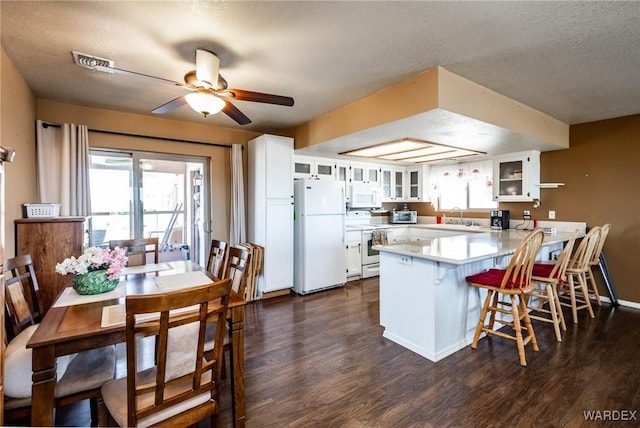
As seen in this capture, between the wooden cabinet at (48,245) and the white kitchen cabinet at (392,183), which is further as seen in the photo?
the white kitchen cabinet at (392,183)

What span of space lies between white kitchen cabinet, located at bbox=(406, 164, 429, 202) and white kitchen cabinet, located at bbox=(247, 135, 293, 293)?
2.92 meters

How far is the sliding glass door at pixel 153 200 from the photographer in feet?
12.1

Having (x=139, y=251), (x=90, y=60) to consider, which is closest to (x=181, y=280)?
(x=139, y=251)

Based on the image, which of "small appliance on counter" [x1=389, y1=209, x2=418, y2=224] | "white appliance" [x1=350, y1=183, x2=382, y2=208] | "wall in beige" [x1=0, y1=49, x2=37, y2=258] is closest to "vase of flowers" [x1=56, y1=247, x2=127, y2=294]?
"wall in beige" [x1=0, y1=49, x2=37, y2=258]

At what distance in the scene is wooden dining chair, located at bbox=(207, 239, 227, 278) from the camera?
8.15ft

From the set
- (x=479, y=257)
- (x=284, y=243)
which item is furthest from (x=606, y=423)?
(x=284, y=243)

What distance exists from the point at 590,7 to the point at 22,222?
4.36 metres

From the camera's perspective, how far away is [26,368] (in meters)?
1.41

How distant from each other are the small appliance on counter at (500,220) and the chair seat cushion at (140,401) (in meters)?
4.73

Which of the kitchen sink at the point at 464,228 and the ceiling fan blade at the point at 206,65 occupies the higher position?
the ceiling fan blade at the point at 206,65

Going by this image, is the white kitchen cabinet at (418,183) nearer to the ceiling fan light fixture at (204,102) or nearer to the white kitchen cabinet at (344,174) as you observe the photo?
the white kitchen cabinet at (344,174)

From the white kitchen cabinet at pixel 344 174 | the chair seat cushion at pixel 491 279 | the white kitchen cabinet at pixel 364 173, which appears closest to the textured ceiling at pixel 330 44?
the chair seat cushion at pixel 491 279

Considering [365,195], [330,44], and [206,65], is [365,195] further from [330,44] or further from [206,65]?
[206,65]

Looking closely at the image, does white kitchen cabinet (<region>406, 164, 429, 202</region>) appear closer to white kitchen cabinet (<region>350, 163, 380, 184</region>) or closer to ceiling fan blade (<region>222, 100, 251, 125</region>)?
white kitchen cabinet (<region>350, 163, 380, 184</region>)
